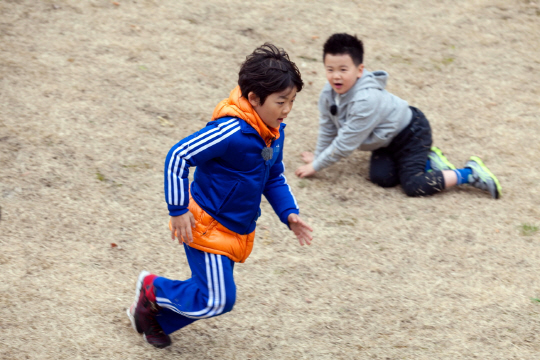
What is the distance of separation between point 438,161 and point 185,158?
2958 millimetres

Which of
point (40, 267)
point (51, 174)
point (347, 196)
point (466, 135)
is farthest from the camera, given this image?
point (466, 135)

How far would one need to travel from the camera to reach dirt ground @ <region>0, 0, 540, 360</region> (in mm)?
3219

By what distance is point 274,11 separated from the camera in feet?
23.3

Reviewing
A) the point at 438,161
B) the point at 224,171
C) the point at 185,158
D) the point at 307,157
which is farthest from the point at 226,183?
the point at 438,161

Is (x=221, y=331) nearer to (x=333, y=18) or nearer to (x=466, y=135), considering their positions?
(x=466, y=135)

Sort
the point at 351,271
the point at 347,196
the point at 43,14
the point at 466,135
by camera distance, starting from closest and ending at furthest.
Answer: the point at 351,271 < the point at 347,196 < the point at 466,135 < the point at 43,14

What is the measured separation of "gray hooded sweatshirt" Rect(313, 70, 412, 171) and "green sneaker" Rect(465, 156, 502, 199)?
0.68m

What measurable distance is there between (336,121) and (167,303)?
247cm

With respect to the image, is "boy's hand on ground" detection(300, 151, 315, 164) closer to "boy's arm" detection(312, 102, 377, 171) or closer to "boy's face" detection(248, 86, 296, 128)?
"boy's arm" detection(312, 102, 377, 171)

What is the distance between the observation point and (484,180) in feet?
14.9

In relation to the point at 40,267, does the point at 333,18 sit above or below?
above

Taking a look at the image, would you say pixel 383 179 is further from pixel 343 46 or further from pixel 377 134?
pixel 343 46

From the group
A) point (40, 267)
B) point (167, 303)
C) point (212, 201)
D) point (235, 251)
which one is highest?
point (212, 201)

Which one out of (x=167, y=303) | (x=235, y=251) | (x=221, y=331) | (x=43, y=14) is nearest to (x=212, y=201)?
(x=235, y=251)
